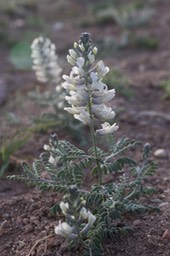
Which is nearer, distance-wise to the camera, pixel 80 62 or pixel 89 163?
pixel 80 62

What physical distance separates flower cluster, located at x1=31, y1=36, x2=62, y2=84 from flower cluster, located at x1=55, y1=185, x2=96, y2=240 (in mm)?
1950

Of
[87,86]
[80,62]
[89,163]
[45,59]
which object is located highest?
[45,59]

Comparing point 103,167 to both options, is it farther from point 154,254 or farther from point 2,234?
point 2,234

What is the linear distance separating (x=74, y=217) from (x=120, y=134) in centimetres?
201

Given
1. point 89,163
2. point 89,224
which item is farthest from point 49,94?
point 89,224

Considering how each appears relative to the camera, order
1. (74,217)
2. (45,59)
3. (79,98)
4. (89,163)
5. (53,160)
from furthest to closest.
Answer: (45,59)
(53,160)
(89,163)
(79,98)
(74,217)

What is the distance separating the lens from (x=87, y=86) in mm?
2857

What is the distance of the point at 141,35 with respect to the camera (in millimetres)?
7180

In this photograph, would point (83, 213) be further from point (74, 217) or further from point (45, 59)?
point (45, 59)

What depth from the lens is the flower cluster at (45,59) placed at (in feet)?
14.3

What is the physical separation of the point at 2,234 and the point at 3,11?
5693 mm

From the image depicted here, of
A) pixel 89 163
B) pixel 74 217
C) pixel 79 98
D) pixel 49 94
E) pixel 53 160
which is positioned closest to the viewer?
pixel 74 217

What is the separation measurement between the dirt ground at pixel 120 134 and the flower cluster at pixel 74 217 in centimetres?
27

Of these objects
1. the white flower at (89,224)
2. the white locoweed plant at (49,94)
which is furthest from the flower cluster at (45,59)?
the white flower at (89,224)
